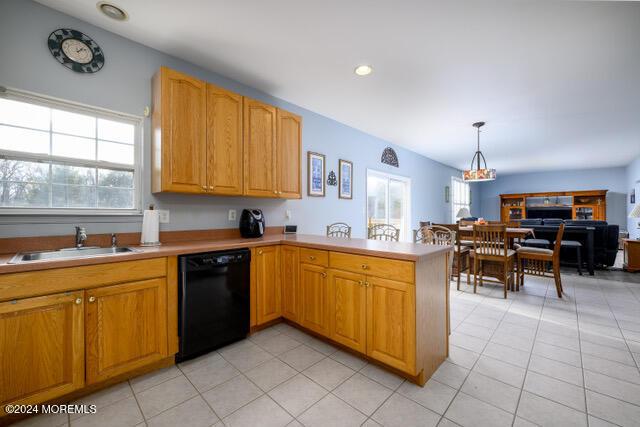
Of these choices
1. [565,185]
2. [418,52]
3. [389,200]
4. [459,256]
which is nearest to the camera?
[418,52]

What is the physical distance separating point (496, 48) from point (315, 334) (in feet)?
9.85

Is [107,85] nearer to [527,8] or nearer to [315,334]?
[315,334]

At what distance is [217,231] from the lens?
2.80 meters

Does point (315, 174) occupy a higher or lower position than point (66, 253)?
higher

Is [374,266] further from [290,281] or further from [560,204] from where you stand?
[560,204]

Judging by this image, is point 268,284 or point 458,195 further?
point 458,195

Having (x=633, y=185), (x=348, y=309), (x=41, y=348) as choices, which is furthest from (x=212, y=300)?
(x=633, y=185)

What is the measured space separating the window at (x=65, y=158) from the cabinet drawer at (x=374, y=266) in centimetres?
179

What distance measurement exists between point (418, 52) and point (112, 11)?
2.45m

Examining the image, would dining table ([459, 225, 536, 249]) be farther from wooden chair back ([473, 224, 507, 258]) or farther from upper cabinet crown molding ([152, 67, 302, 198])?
upper cabinet crown molding ([152, 67, 302, 198])

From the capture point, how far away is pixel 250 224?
2787mm

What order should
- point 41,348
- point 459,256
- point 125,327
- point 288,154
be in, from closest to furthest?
point 41,348 < point 125,327 < point 288,154 < point 459,256

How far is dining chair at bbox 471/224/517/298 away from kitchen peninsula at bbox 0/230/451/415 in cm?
195

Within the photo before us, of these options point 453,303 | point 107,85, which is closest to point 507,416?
point 453,303
